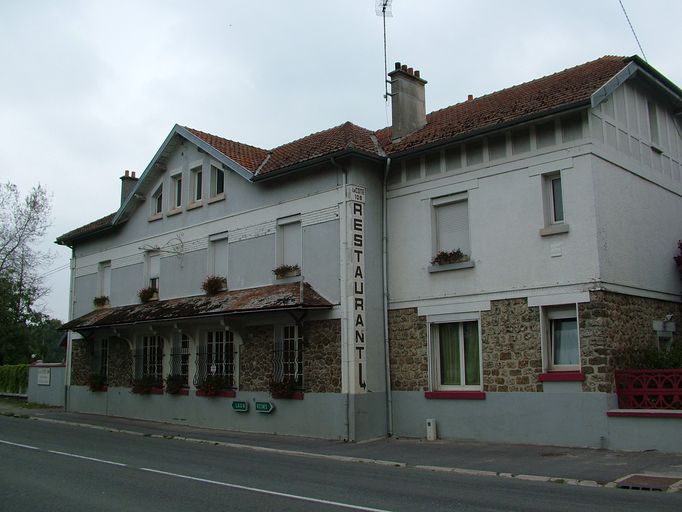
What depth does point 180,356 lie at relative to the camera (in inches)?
847

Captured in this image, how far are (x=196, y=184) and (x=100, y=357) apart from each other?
7.77 metres

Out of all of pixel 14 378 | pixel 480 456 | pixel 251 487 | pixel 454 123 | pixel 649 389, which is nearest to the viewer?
pixel 251 487

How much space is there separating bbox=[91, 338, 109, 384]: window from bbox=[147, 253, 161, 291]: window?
3128 millimetres

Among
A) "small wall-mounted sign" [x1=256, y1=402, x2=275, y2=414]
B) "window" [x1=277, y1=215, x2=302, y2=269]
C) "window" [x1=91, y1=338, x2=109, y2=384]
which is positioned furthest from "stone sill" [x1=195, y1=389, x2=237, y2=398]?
"window" [x1=91, y1=338, x2=109, y2=384]

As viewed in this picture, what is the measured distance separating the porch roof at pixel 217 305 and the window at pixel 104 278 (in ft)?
4.29

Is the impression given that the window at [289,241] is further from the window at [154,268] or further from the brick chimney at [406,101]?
the window at [154,268]

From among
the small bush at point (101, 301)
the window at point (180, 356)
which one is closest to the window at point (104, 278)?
the small bush at point (101, 301)

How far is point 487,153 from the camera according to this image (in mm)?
15609

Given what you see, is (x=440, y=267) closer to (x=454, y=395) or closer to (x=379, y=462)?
(x=454, y=395)

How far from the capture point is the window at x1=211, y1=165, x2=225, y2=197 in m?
21.1

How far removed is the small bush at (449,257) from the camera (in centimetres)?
1592

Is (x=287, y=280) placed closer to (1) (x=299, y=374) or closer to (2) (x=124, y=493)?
(1) (x=299, y=374)

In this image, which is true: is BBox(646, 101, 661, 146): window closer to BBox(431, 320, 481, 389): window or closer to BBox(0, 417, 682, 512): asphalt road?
BBox(431, 320, 481, 389): window

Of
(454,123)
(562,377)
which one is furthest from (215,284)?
(562,377)
